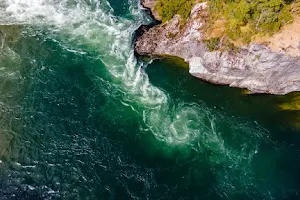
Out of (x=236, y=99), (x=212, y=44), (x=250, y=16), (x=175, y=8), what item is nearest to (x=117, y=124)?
(x=236, y=99)

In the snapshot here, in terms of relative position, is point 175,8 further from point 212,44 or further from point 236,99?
point 236,99

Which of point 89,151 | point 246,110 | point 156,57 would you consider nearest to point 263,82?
point 246,110

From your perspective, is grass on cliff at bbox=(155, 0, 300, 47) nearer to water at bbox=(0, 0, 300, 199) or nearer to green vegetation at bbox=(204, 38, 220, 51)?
green vegetation at bbox=(204, 38, 220, 51)

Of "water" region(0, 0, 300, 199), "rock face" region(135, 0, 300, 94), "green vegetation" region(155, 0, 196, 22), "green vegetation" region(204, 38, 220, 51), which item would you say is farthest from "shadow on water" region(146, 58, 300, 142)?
"green vegetation" region(155, 0, 196, 22)

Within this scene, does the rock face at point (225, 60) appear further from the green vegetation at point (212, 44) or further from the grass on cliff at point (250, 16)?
the grass on cliff at point (250, 16)

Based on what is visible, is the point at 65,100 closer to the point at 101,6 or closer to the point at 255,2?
the point at 101,6

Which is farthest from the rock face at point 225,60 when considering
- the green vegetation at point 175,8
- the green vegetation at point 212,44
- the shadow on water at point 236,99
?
the shadow on water at point 236,99
